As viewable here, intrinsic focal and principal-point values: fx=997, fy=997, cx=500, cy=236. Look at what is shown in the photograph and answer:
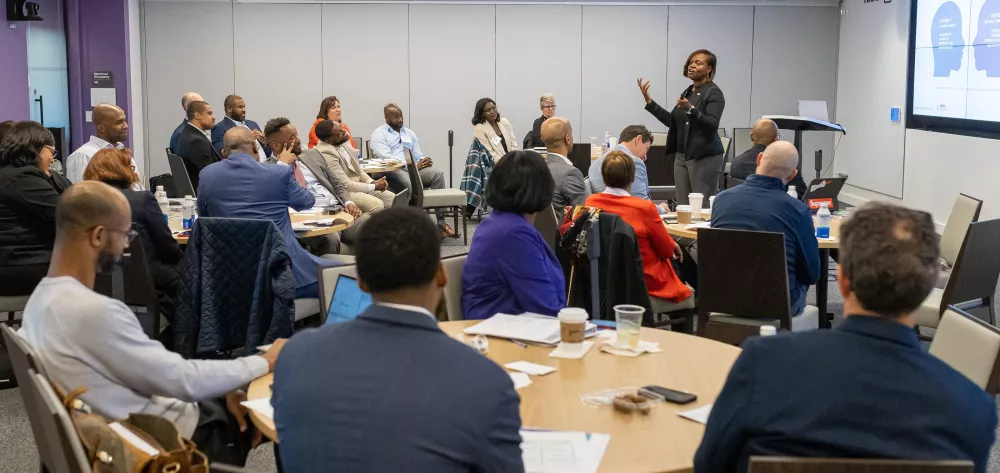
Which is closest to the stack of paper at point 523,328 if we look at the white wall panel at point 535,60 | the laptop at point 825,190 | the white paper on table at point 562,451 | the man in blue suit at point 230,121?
the white paper on table at point 562,451

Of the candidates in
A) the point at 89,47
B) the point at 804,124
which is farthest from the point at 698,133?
the point at 89,47

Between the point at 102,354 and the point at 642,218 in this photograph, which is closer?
the point at 102,354

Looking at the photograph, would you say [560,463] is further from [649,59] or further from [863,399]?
[649,59]

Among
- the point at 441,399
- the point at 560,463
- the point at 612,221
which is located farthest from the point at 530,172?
the point at 441,399

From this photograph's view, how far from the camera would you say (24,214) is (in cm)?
501

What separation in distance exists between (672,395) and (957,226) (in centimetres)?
379

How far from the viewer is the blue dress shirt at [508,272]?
11.5 feet

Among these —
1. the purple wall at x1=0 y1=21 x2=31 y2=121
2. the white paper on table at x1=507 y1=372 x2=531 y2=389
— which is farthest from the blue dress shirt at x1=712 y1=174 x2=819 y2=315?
the purple wall at x1=0 y1=21 x2=31 y2=121

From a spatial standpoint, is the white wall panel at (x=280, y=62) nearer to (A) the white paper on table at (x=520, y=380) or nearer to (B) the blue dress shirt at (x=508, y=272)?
(B) the blue dress shirt at (x=508, y=272)

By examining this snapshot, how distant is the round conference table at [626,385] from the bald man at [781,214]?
142cm

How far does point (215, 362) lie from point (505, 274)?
1141 millimetres

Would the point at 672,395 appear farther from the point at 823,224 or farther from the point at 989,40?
the point at 989,40

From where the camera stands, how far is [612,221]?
14.9ft

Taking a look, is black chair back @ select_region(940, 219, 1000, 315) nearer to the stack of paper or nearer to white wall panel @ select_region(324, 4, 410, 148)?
the stack of paper
